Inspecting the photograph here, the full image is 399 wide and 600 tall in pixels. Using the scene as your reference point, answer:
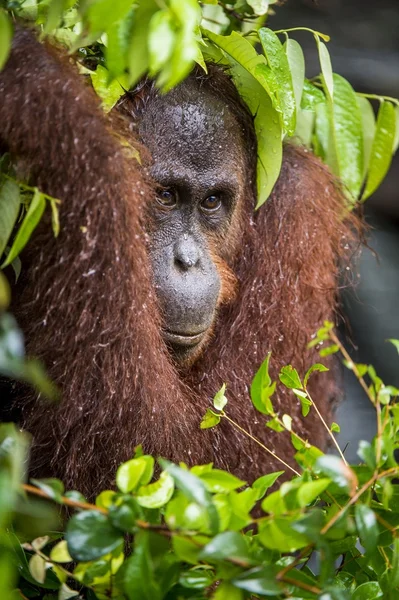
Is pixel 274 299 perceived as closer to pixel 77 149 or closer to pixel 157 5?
pixel 77 149

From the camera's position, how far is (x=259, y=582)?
3.05ft

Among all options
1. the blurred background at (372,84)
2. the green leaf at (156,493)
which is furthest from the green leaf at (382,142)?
the blurred background at (372,84)

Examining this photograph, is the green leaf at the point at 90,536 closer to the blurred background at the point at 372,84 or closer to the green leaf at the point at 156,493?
the green leaf at the point at 156,493

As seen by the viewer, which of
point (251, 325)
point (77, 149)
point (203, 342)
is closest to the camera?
point (77, 149)

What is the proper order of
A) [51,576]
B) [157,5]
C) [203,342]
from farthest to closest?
[203,342], [51,576], [157,5]

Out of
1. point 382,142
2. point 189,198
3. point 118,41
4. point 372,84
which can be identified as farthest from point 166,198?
point 372,84

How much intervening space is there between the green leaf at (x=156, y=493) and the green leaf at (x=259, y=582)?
14cm

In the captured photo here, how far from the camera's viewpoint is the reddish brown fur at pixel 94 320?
147 cm

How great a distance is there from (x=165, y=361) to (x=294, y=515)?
813 mm

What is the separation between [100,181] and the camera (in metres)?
1.51

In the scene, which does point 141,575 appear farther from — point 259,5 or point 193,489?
point 259,5

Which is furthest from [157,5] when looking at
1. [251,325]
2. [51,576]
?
[251,325]

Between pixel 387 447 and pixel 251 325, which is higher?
pixel 387 447

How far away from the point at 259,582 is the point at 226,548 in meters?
0.05
